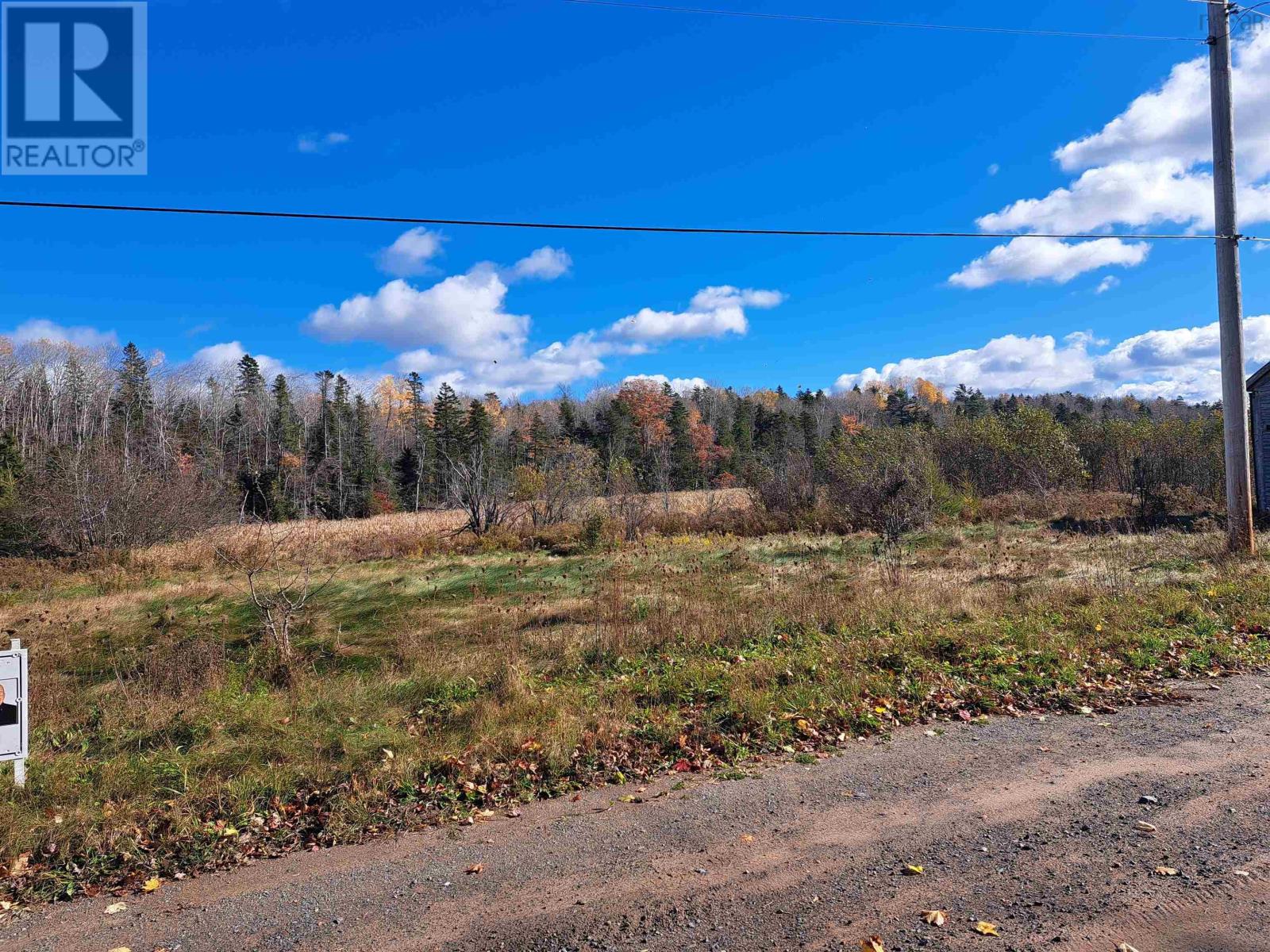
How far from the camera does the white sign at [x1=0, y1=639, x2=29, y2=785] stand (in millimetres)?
4906

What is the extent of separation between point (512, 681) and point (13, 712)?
3663 millimetres

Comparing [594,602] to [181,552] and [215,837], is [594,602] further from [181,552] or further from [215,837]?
[181,552]

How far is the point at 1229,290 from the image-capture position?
40.1ft

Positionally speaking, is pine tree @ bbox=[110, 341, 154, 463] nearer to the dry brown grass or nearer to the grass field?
the dry brown grass

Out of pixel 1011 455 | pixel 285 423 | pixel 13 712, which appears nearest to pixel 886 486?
pixel 1011 455

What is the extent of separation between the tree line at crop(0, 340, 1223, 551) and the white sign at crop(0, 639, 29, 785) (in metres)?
19.4

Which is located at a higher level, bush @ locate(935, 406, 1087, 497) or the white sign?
bush @ locate(935, 406, 1087, 497)

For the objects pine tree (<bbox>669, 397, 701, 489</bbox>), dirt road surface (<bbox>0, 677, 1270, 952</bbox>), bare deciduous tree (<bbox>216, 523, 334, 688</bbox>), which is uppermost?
pine tree (<bbox>669, 397, 701, 489</bbox>)

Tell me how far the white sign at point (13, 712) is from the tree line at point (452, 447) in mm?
19368

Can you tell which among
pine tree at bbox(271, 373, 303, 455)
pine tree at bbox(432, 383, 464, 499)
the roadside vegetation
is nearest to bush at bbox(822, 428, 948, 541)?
the roadside vegetation

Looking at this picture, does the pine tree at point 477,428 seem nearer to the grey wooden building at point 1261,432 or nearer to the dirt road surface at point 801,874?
the grey wooden building at point 1261,432

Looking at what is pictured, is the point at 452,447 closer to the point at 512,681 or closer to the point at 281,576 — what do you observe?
the point at 281,576

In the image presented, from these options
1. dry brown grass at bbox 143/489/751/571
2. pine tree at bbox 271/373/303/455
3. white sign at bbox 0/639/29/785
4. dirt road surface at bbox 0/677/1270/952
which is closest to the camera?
Result: dirt road surface at bbox 0/677/1270/952

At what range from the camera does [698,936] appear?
3.18 meters
